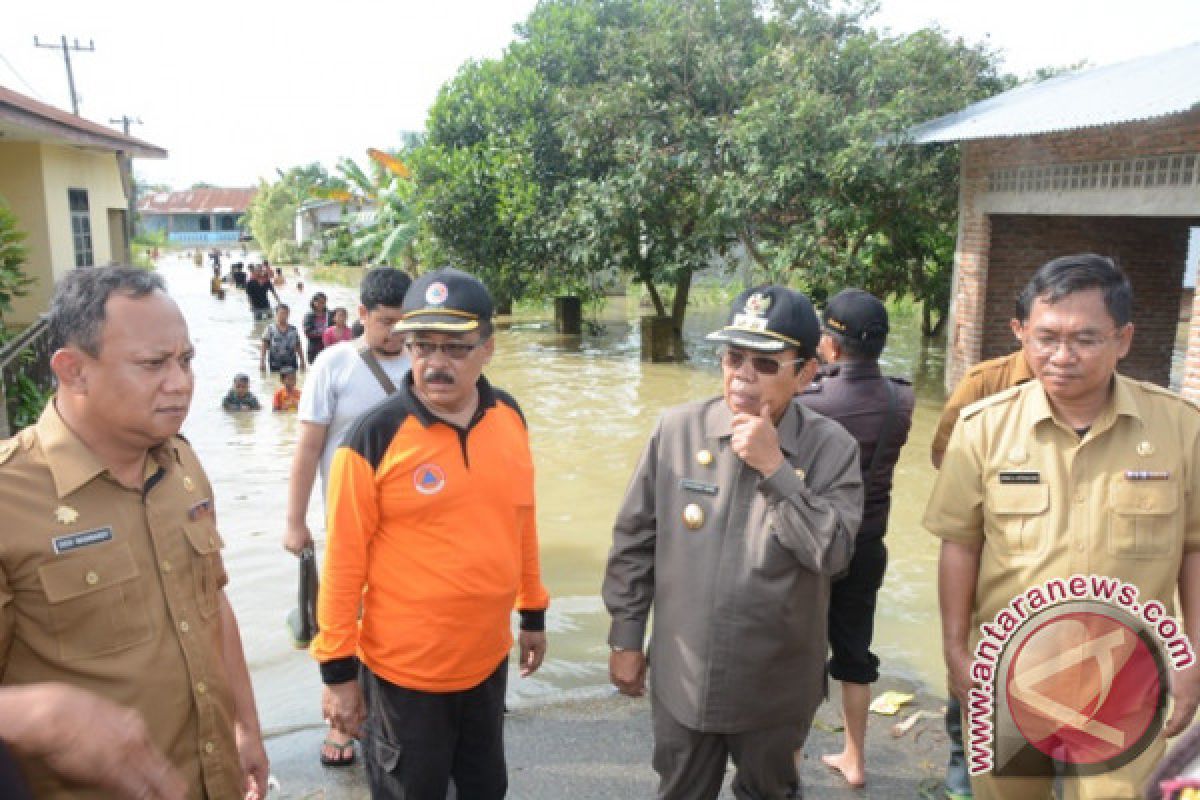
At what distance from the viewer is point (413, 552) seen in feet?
8.48

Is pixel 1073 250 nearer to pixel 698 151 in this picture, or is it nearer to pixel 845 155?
pixel 845 155

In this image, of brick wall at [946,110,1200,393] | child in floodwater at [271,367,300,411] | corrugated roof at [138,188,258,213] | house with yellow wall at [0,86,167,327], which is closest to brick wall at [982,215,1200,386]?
brick wall at [946,110,1200,393]

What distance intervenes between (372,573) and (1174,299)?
11786 millimetres

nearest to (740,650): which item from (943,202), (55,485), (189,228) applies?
(55,485)

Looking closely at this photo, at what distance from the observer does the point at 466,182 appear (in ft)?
56.0

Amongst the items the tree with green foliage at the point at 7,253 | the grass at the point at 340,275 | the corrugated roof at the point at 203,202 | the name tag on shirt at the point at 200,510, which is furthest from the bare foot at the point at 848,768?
the corrugated roof at the point at 203,202

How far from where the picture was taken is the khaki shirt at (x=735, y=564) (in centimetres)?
241

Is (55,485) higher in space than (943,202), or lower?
lower

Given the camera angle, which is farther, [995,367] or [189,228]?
[189,228]

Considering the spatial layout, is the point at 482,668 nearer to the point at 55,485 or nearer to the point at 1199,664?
the point at 55,485

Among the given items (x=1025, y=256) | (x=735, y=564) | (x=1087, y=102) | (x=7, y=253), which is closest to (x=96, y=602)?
(x=735, y=564)

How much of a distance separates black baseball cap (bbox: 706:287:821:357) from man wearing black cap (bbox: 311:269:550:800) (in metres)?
0.77

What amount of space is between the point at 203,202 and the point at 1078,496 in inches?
2928

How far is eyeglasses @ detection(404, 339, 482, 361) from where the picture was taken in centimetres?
263
